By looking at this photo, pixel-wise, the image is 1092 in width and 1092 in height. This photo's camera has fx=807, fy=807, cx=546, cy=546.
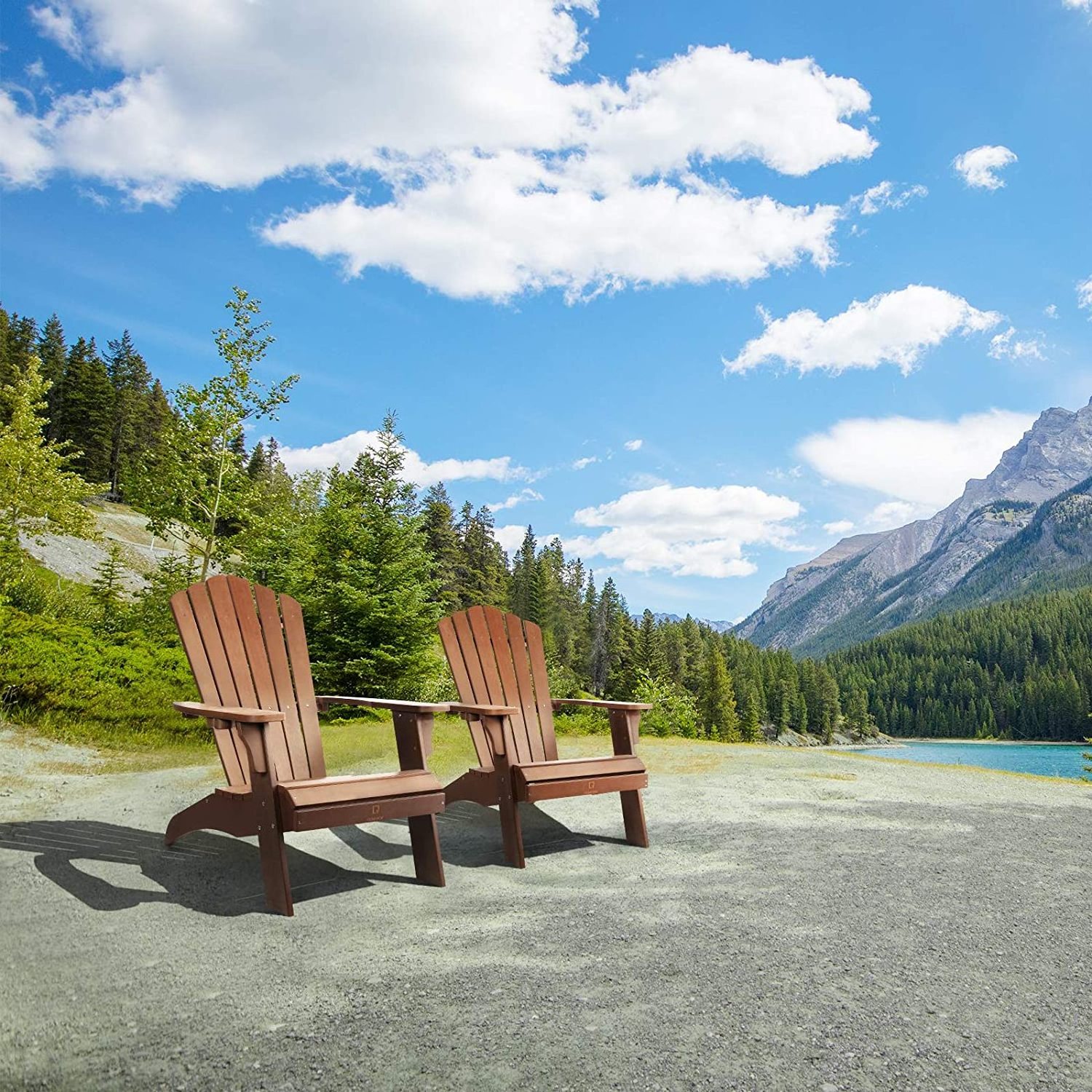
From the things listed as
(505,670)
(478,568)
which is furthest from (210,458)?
(478,568)

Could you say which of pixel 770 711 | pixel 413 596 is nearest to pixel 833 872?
pixel 413 596

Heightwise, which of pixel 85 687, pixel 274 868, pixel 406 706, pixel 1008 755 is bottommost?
pixel 1008 755

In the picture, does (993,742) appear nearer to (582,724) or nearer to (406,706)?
(582,724)

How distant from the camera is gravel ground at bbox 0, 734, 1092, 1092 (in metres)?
2.16

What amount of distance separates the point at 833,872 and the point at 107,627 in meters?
13.1

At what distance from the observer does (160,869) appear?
4117mm

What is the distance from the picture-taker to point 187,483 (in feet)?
45.8

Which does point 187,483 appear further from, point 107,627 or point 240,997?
point 240,997

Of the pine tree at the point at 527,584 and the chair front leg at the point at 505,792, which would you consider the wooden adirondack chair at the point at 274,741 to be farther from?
the pine tree at the point at 527,584

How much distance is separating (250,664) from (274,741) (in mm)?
460

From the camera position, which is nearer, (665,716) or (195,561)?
(665,716)

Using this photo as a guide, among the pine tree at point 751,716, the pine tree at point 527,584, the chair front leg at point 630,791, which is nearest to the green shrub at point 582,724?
the chair front leg at point 630,791

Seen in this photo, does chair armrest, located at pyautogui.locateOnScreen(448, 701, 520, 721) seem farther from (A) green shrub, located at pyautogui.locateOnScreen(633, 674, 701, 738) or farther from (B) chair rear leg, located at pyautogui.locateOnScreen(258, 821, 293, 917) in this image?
(A) green shrub, located at pyautogui.locateOnScreen(633, 674, 701, 738)

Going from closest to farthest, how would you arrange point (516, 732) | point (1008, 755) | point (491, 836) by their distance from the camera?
point (491, 836), point (516, 732), point (1008, 755)
